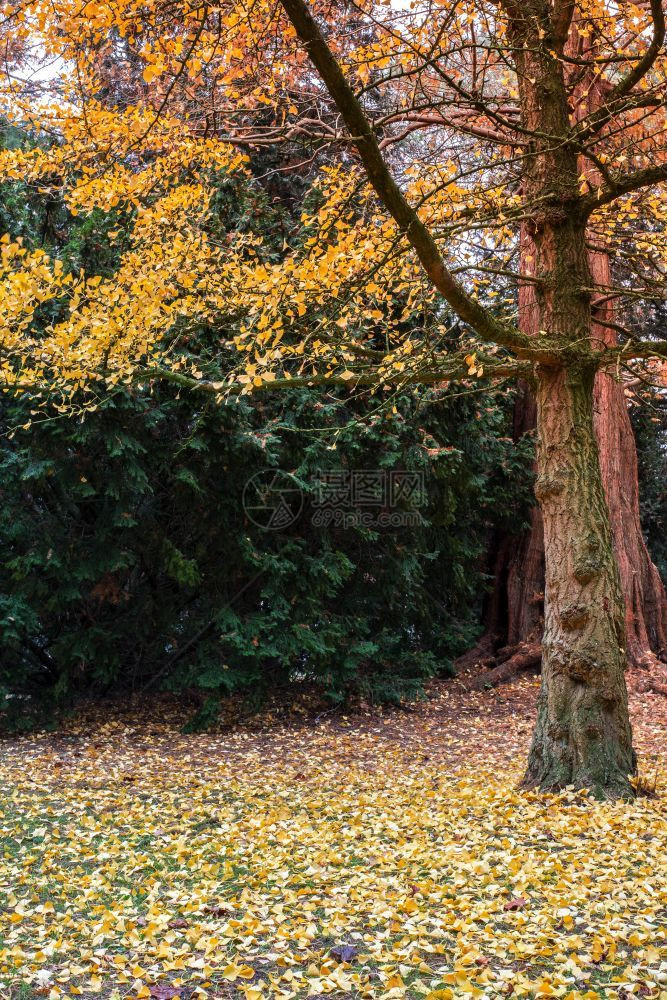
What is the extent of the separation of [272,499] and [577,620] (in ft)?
11.6

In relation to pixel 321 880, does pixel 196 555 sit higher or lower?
higher

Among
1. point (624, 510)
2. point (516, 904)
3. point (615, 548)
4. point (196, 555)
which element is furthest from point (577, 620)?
point (624, 510)

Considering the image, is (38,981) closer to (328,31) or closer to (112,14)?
(112,14)

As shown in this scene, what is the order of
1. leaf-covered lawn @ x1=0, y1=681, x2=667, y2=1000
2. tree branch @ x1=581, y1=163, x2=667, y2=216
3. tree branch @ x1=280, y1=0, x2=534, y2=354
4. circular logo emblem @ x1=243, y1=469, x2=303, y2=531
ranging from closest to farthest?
leaf-covered lawn @ x1=0, y1=681, x2=667, y2=1000 < tree branch @ x1=280, y1=0, x2=534, y2=354 < tree branch @ x1=581, y1=163, x2=667, y2=216 < circular logo emblem @ x1=243, y1=469, x2=303, y2=531

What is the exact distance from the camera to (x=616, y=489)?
9.47 metres

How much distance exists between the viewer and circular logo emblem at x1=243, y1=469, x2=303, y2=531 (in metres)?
7.69

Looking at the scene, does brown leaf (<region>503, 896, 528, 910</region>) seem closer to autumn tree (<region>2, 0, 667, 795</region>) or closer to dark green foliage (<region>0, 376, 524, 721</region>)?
autumn tree (<region>2, 0, 667, 795</region>)

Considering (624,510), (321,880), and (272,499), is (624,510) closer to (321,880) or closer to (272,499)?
(272,499)

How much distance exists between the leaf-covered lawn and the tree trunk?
0.25m

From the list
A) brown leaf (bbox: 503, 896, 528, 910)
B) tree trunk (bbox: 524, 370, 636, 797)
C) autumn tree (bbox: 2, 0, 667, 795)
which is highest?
autumn tree (bbox: 2, 0, 667, 795)

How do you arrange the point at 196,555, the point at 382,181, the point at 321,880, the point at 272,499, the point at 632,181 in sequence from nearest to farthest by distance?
the point at 321,880
the point at 382,181
the point at 632,181
the point at 196,555
the point at 272,499

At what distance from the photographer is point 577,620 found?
16.4 ft

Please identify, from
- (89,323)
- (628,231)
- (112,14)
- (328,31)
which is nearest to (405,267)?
(89,323)

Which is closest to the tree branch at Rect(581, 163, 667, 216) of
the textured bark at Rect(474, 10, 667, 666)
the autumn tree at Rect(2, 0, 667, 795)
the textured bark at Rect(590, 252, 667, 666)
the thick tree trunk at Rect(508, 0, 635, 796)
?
the autumn tree at Rect(2, 0, 667, 795)
